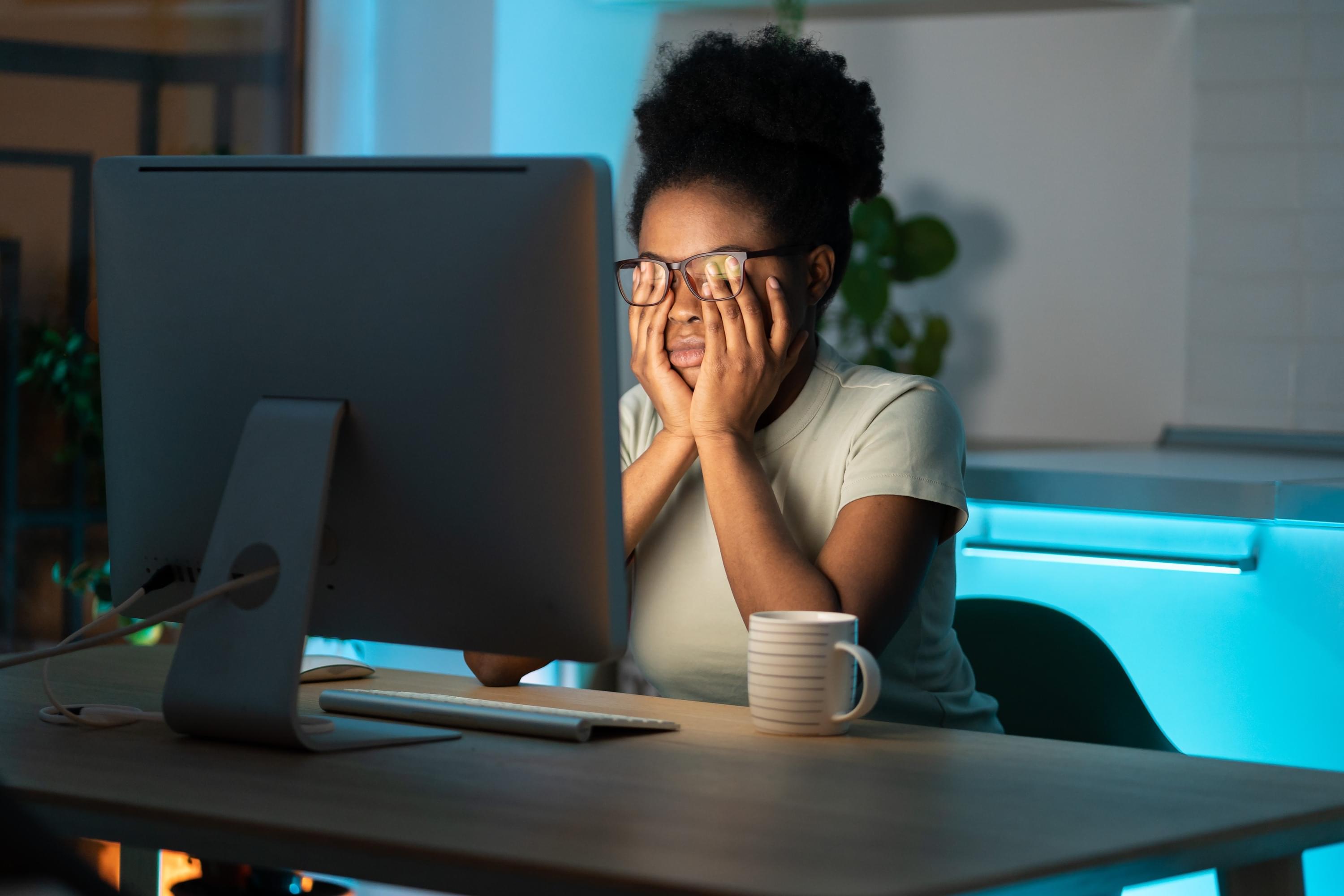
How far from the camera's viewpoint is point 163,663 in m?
1.50

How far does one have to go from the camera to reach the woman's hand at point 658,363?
1.57m

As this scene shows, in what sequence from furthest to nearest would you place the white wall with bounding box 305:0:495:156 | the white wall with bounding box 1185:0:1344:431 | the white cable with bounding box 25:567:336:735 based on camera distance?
the white wall with bounding box 305:0:495:156 → the white wall with bounding box 1185:0:1344:431 → the white cable with bounding box 25:567:336:735

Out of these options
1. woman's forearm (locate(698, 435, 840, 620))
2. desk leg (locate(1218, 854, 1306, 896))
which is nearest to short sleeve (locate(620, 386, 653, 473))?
woman's forearm (locate(698, 435, 840, 620))

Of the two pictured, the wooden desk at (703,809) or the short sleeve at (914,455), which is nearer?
the wooden desk at (703,809)

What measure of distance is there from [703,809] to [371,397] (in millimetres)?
390

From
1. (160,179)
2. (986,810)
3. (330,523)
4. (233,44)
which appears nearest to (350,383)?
(330,523)

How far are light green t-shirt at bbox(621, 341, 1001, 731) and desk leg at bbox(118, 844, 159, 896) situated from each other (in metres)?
0.54

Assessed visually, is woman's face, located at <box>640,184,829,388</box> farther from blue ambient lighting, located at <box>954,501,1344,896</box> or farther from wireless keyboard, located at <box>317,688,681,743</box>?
→ blue ambient lighting, located at <box>954,501,1344,896</box>

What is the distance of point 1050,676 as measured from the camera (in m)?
1.72

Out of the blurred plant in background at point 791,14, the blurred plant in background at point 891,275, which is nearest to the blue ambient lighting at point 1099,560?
the blurred plant in background at point 891,275

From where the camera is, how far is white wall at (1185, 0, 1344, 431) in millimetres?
2846

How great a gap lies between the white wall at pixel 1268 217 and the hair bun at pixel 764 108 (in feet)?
4.95

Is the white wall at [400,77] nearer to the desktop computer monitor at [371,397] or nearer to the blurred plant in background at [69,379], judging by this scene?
the blurred plant in background at [69,379]

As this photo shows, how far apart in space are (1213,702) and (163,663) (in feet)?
5.21
